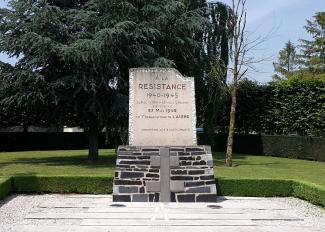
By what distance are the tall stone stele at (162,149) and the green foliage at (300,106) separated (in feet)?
41.3

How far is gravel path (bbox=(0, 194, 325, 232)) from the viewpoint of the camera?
880 centimetres

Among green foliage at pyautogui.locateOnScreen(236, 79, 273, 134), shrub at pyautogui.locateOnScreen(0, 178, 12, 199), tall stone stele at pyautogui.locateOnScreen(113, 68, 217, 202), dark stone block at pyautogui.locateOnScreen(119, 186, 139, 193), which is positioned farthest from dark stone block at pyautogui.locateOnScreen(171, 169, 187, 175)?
green foliage at pyautogui.locateOnScreen(236, 79, 273, 134)

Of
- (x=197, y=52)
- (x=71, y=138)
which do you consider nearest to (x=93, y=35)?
(x=197, y=52)

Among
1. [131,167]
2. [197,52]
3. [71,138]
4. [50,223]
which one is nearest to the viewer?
[50,223]

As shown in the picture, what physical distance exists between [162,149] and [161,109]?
141cm

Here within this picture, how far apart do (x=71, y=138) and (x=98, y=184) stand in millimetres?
22323

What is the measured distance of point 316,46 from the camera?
4494 cm

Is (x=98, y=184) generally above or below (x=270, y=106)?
below

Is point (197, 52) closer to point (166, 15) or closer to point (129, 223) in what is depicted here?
point (166, 15)

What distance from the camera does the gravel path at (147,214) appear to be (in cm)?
880

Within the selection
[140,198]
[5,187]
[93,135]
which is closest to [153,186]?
[140,198]

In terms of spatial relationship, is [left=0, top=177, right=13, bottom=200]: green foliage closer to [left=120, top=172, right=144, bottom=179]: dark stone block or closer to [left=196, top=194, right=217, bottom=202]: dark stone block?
[left=120, top=172, right=144, bottom=179]: dark stone block

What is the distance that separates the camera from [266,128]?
1094 inches

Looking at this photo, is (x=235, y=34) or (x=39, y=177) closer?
(x=39, y=177)
